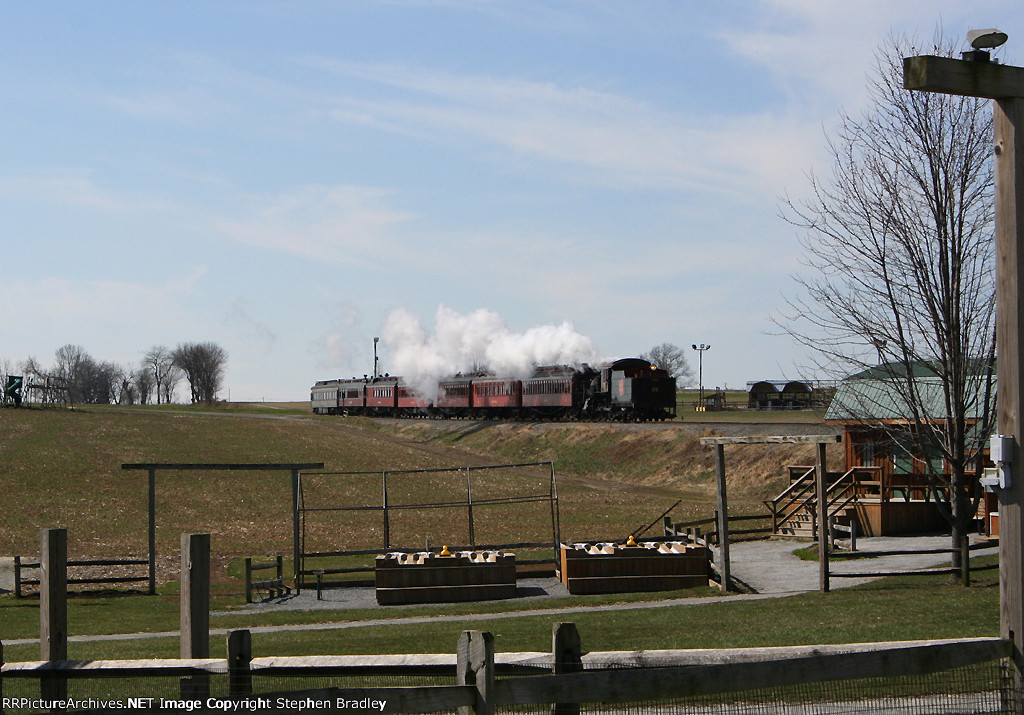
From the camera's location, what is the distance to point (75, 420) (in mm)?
69375

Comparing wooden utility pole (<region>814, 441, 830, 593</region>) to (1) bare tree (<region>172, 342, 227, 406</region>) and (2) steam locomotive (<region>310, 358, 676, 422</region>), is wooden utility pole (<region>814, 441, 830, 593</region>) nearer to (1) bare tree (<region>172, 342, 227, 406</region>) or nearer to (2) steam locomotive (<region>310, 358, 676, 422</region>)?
(2) steam locomotive (<region>310, 358, 676, 422</region>)

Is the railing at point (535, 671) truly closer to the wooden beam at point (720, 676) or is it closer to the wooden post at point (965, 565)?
the wooden beam at point (720, 676)

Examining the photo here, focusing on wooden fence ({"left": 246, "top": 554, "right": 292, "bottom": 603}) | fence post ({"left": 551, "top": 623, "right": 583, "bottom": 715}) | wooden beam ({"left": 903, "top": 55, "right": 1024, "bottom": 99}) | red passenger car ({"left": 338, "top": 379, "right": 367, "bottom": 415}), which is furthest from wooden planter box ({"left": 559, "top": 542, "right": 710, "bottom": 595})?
red passenger car ({"left": 338, "top": 379, "right": 367, "bottom": 415})

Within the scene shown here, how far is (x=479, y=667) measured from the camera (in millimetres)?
5055

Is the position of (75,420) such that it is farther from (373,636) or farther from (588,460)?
(373,636)

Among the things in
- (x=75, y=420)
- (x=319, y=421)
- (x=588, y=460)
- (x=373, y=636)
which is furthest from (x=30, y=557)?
(x=319, y=421)

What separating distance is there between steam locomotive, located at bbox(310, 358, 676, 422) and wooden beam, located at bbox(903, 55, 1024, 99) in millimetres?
52378

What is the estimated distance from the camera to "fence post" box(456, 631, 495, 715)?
5.00m

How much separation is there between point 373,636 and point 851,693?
744 cm

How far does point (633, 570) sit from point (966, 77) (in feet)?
47.4

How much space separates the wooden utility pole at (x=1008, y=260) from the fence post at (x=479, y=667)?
10.8 feet

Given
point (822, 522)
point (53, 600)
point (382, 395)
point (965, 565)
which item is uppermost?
point (382, 395)

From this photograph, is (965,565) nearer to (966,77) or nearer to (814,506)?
(814,506)

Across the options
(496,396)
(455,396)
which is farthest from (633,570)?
(455,396)
